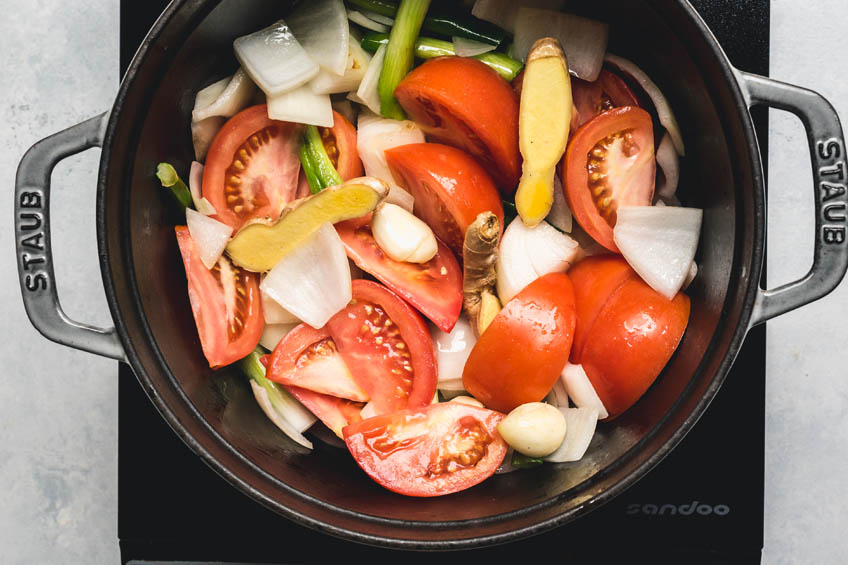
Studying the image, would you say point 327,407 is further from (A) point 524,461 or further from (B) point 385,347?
(A) point 524,461

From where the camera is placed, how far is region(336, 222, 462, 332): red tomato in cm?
118

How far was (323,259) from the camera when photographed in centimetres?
116

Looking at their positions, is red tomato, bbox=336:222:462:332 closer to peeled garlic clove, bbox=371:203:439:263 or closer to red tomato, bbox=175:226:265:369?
peeled garlic clove, bbox=371:203:439:263

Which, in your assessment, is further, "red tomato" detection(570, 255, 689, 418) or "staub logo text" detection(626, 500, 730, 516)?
"staub logo text" detection(626, 500, 730, 516)

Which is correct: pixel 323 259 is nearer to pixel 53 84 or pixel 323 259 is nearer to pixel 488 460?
pixel 488 460

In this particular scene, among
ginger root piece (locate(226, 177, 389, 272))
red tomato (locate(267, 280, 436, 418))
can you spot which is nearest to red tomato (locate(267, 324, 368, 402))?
red tomato (locate(267, 280, 436, 418))

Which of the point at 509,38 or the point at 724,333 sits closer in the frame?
the point at 724,333

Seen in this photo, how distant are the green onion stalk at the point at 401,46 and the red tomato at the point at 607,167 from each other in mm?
282

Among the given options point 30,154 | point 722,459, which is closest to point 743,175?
point 722,459

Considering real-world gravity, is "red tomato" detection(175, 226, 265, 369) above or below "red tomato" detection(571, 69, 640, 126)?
below

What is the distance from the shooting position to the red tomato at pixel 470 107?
1128mm

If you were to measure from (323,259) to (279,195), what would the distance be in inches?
5.5

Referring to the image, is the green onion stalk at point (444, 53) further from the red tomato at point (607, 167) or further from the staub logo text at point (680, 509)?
the staub logo text at point (680, 509)

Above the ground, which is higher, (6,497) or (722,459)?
(722,459)
